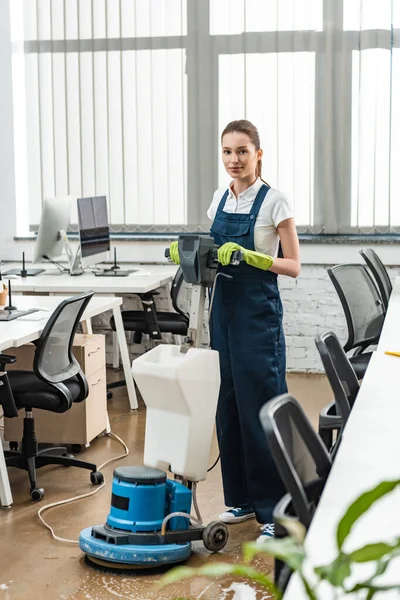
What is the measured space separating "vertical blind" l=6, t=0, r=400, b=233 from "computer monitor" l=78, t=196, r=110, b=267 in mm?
817

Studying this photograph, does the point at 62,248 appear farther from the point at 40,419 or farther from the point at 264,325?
the point at 264,325

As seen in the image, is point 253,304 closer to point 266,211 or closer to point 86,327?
point 266,211

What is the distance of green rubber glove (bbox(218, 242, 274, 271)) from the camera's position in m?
3.16

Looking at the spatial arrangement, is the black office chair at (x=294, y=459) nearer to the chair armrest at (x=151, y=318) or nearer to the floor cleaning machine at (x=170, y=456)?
the floor cleaning machine at (x=170, y=456)

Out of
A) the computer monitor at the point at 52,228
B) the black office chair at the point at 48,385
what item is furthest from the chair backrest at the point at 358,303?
the computer monitor at the point at 52,228

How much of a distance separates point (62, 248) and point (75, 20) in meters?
1.80

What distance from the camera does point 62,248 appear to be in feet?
19.9

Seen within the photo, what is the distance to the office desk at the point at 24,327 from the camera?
3816 millimetres

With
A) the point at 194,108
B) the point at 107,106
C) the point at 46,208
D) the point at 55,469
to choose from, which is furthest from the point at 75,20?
the point at 55,469

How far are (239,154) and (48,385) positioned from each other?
1.33 m

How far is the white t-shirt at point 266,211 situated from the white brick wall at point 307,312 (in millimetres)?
3047

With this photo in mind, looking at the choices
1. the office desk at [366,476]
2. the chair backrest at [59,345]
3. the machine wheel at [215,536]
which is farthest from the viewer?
the chair backrest at [59,345]

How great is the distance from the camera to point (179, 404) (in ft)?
10.2

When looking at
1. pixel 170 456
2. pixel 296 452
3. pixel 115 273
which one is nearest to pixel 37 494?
pixel 170 456
